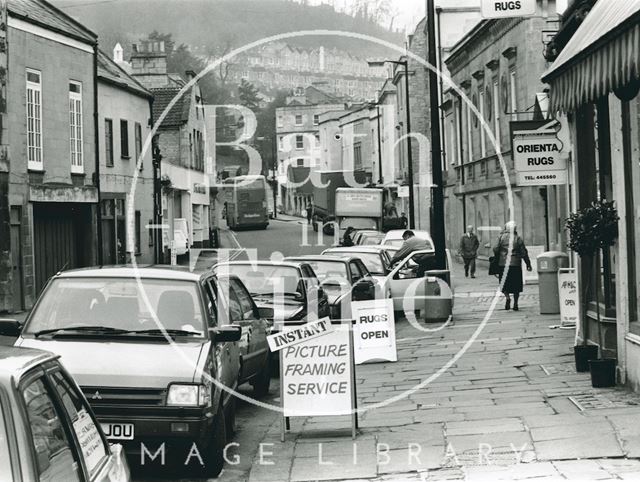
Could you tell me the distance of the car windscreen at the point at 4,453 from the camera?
387 centimetres

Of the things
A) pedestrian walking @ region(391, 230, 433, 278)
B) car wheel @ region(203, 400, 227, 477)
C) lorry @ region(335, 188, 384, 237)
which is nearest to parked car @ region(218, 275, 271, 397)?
car wheel @ region(203, 400, 227, 477)

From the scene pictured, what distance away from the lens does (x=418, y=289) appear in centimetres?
2286

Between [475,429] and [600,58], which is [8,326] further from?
[600,58]

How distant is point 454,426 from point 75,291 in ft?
12.7

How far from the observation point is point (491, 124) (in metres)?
38.3

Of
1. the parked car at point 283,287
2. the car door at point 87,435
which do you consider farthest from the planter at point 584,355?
the car door at point 87,435

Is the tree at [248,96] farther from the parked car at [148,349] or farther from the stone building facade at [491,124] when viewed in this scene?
the parked car at [148,349]

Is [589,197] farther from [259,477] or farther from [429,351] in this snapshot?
[259,477]

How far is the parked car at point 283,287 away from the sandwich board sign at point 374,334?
2.02ft

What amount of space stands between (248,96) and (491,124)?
91286 mm

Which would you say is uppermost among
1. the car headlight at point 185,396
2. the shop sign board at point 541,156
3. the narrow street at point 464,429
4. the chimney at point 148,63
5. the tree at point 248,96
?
the tree at point 248,96

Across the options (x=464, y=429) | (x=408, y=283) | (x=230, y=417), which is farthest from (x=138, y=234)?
(x=464, y=429)

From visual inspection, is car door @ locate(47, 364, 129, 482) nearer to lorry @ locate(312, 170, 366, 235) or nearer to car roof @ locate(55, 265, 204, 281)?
car roof @ locate(55, 265, 204, 281)

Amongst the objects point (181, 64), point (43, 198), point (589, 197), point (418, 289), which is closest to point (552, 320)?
point (418, 289)
